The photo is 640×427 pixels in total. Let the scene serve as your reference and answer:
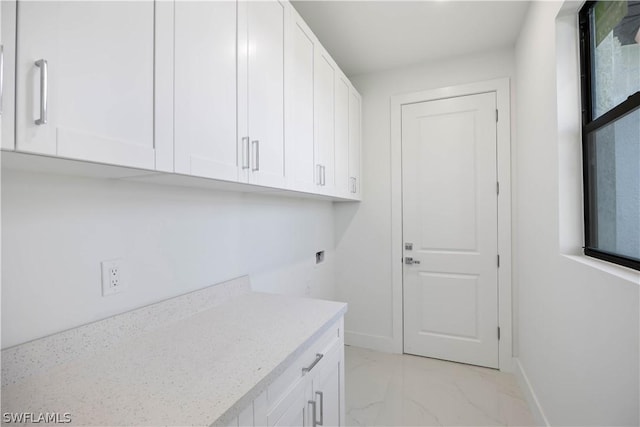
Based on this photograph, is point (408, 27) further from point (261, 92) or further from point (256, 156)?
point (256, 156)

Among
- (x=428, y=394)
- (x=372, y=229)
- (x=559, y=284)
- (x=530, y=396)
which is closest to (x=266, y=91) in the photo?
(x=559, y=284)

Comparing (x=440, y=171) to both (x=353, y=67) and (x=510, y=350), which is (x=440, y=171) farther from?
(x=510, y=350)

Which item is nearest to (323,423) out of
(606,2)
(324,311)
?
(324,311)

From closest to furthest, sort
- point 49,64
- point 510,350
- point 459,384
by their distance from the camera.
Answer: point 49,64, point 459,384, point 510,350

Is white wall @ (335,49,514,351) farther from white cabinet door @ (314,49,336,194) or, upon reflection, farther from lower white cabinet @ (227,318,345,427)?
lower white cabinet @ (227,318,345,427)

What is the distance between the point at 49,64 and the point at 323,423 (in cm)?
143

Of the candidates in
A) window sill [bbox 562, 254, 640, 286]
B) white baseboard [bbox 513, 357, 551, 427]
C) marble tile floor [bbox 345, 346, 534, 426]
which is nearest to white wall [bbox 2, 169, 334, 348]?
marble tile floor [bbox 345, 346, 534, 426]

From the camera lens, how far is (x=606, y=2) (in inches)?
46.4

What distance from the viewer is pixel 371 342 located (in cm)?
284

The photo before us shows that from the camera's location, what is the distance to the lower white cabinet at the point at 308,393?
857 millimetres

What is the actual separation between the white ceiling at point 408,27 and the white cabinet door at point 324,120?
29 centimetres

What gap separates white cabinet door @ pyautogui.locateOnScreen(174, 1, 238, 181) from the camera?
940mm

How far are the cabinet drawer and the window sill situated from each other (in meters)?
1.01

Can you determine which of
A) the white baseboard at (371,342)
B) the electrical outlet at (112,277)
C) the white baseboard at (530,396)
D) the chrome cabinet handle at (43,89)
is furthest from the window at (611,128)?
the white baseboard at (371,342)
